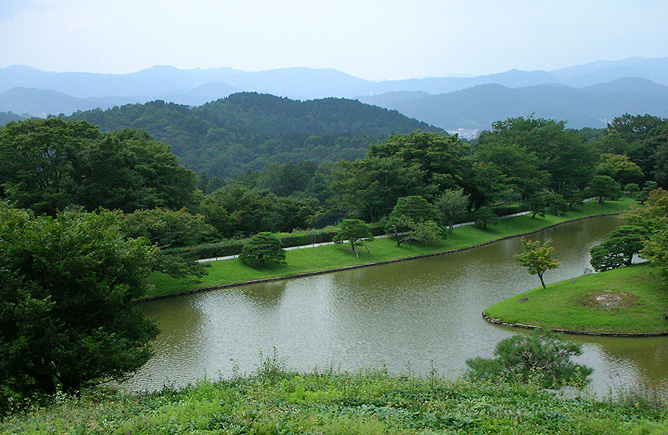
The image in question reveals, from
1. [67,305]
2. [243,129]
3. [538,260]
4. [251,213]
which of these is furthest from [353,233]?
[243,129]

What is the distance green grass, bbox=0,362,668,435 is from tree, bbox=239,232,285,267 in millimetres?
16725

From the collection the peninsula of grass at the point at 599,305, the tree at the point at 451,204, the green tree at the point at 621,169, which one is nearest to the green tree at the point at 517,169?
the tree at the point at 451,204

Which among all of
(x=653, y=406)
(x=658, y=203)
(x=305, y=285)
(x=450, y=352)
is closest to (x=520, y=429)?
(x=653, y=406)

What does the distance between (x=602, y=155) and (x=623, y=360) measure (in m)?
48.0

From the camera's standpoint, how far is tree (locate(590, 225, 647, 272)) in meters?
21.9

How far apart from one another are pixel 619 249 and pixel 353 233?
14.6 meters

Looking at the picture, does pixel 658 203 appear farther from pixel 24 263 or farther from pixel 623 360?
pixel 24 263

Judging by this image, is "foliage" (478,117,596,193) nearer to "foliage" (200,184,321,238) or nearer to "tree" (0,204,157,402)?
"foliage" (200,184,321,238)

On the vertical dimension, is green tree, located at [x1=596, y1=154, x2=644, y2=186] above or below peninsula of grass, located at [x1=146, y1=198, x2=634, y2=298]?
above

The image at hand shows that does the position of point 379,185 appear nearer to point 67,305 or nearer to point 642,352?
point 642,352

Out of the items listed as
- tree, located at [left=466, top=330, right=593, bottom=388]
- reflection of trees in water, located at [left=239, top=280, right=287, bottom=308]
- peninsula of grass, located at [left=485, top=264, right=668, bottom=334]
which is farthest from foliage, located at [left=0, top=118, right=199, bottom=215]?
tree, located at [left=466, top=330, right=593, bottom=388]

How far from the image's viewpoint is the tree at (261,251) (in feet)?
90.3

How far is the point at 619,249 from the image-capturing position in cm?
2222

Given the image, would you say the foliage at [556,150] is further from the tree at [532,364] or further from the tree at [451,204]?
the tree at [532,364]
